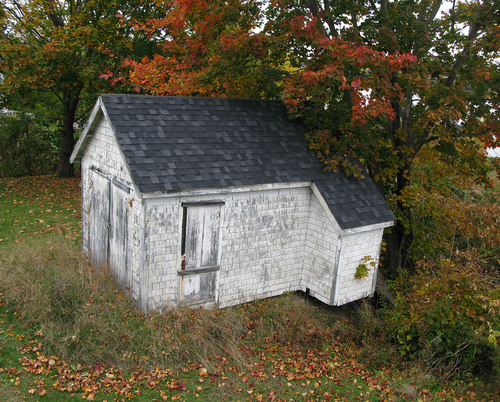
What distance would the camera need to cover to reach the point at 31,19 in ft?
54.0

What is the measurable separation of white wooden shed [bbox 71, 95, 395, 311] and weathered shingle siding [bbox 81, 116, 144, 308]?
0.03 m

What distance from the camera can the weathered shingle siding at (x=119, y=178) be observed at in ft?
25.8

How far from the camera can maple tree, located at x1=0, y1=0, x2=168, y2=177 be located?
15.6 metres

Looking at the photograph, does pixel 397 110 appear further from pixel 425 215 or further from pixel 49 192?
pixel 49 192

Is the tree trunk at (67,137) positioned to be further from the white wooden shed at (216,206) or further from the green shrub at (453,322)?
the green shrub at (453,322)

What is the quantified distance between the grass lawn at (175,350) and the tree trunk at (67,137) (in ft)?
34.3

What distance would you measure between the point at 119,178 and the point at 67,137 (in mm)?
11935

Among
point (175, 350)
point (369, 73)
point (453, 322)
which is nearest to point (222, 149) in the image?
point (175, 350)

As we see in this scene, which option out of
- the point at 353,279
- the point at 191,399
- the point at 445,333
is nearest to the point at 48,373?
the point at 191,399

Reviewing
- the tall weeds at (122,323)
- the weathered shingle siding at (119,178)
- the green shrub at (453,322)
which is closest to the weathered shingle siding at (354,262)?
the tall weeds at (122,323)

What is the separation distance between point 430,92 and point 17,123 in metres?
16.0

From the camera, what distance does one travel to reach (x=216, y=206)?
8188mm

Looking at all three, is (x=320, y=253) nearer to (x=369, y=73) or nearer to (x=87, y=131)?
(x=369, y=73)

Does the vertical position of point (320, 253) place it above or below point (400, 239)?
above
